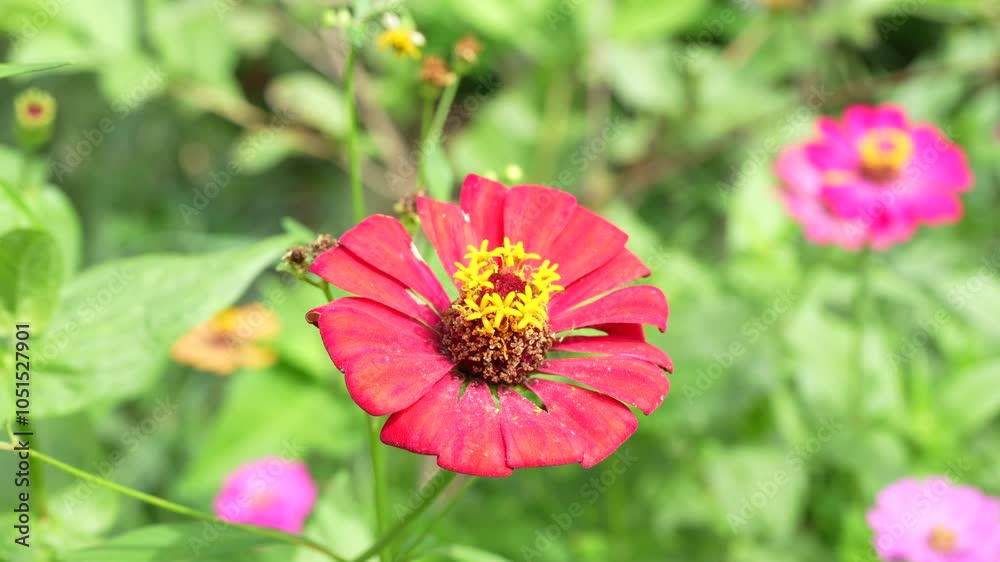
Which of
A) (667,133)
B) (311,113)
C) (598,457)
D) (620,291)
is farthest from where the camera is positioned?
(667,133)

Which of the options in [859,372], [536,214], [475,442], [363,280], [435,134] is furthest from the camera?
[859,372]

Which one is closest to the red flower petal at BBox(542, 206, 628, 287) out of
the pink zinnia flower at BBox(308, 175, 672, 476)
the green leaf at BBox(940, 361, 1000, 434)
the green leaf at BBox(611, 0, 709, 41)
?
the pink zinnia flower at BBox(308, 175, 672, 476)

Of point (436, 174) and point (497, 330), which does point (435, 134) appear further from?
point (497, 330)

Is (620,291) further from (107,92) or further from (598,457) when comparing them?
(107,92)

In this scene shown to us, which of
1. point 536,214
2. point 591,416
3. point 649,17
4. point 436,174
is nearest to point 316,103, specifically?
point 649,17

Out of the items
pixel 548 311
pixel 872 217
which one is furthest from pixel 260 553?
pixel 872 217
